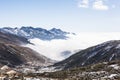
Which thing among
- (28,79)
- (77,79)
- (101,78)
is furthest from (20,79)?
(101,78)

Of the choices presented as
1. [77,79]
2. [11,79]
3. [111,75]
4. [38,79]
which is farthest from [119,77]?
[11,79]

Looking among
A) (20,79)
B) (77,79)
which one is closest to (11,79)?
(20,79)

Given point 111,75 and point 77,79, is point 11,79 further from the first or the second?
point 111,75

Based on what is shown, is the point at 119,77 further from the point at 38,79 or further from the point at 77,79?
the point at 38,79

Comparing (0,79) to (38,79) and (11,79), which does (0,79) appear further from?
(38,79)

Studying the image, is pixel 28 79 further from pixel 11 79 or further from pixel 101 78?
pixel 101 78

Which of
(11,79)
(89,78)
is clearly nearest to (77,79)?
(89,78)
